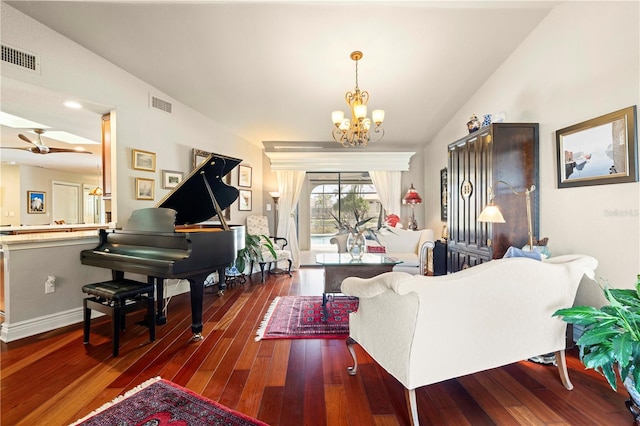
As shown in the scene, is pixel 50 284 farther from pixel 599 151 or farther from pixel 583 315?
pixel 599 151

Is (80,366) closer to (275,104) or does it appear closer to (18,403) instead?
(18,403)

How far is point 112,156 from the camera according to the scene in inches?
122

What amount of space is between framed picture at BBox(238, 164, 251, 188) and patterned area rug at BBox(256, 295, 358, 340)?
2.51 meters

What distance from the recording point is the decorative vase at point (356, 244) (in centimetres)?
317

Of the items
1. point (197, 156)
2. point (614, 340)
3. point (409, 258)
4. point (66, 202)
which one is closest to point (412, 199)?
point (409, 258)

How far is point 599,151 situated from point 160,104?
188 inches

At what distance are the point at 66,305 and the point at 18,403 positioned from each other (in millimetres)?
1389

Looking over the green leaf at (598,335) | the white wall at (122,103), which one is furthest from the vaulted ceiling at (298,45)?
the green leaf at (598,335)

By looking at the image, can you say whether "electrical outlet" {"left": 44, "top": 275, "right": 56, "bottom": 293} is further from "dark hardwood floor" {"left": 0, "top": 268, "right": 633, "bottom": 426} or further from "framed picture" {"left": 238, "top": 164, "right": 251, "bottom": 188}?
"framed picture" {"left": 238, "top": 164, "right": 251, "bottom": 188}

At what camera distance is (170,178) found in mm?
3715

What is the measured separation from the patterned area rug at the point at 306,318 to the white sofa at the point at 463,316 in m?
0.97

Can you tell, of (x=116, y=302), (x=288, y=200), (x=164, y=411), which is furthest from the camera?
(x=288, y=200)

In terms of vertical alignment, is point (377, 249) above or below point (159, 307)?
above

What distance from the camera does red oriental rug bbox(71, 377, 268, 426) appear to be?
56.6 inches
